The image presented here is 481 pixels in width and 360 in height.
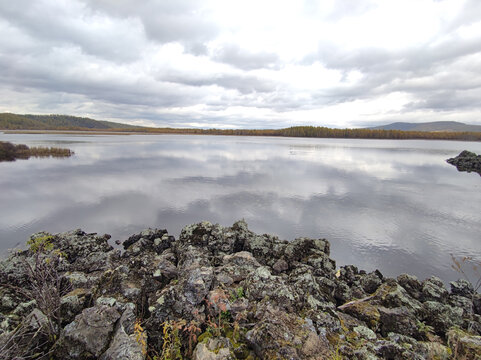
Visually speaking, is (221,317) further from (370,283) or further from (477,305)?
(477,305)

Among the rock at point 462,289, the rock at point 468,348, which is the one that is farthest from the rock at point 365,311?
the rock at point 462,289

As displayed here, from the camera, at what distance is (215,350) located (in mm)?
3172

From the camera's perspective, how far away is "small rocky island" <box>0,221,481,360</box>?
3.21 meters

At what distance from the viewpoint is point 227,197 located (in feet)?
60.1

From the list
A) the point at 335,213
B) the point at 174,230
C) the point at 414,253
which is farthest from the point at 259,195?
the point at 414,253

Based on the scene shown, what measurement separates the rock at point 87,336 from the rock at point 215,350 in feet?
4.21

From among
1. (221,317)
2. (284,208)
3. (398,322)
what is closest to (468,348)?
(398,322)

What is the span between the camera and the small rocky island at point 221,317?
3.21 m

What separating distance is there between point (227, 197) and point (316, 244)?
10.8 meters

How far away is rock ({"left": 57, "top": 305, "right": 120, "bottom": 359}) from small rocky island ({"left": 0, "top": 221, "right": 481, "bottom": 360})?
0.5 inches

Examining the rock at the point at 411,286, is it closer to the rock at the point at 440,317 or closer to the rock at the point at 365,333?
the rock at the point at 440,317

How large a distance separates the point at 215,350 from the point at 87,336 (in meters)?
1.74

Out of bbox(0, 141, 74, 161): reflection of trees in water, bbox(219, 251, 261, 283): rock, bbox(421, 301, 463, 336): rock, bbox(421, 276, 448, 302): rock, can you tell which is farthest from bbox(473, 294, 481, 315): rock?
bbox(0, 141, 74, 161): reflection of trees in water

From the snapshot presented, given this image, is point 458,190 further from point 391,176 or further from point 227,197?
point 227,197
